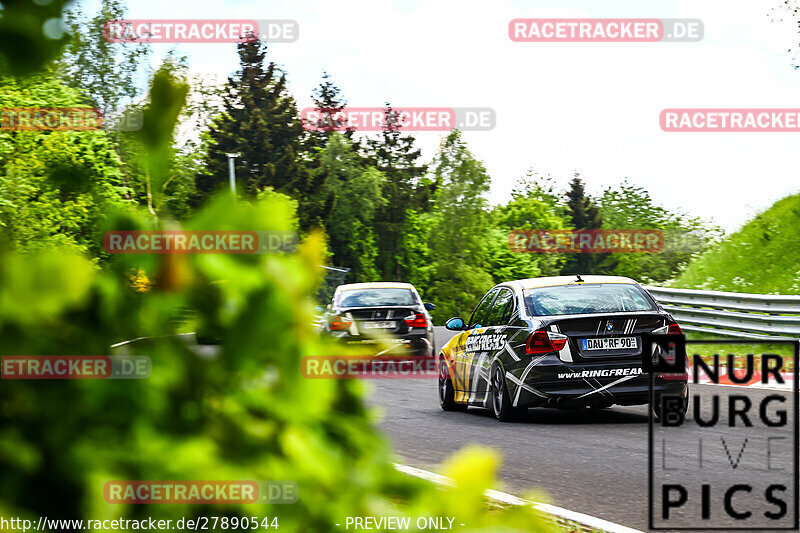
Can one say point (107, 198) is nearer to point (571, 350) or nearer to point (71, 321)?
point (71, 321)

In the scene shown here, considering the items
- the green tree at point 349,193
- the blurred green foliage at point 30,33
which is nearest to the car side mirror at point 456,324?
the blurred green foliage at point 30,33

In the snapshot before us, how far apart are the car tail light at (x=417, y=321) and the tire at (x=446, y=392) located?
5615 mm

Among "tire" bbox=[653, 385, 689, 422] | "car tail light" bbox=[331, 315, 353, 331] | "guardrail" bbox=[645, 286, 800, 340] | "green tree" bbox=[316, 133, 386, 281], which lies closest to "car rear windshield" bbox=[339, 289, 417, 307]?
"guardrail" bbox=[645, 286, 800, 340]

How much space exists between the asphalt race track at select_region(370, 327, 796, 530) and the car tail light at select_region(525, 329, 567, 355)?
2.59 ft

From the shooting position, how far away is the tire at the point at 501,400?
1117cm

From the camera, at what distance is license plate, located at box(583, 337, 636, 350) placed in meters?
10.5

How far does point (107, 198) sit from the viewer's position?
136 centimetres

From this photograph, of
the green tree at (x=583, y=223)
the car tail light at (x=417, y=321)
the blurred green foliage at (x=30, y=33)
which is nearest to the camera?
the blurred green foliage at (x=30, y=33)

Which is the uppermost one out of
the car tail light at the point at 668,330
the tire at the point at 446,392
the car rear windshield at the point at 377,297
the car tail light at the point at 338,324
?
the car tail light at the point at 338,324

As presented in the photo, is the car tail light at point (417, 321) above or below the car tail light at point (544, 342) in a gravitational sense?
below

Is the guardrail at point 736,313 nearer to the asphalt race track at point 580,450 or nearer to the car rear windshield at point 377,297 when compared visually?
the asphalt race track at point 580,450

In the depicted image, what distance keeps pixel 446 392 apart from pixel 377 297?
6.79 metres

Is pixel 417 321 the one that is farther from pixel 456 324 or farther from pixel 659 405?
pixel 659 405

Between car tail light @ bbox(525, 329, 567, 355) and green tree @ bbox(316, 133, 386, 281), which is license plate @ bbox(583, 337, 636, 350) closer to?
car tail light @ bbox(525, 329, 567, 355)
